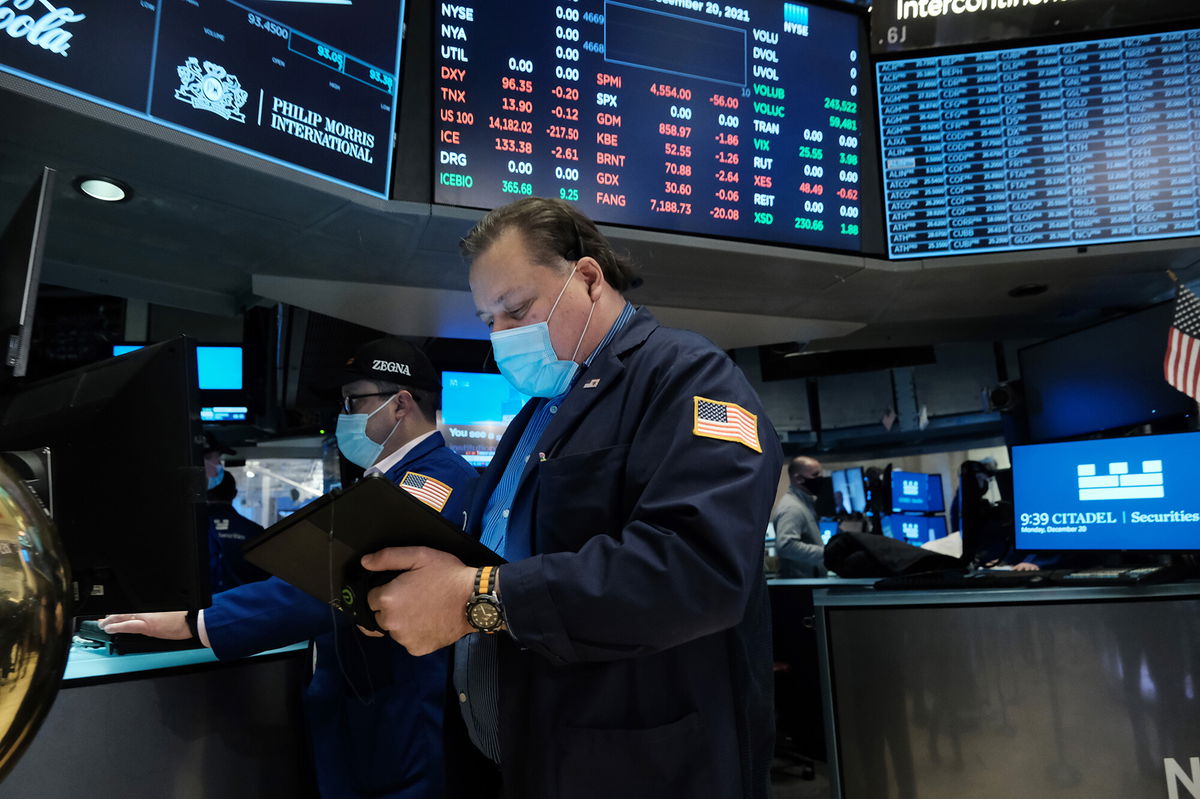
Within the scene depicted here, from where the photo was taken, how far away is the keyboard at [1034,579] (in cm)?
259

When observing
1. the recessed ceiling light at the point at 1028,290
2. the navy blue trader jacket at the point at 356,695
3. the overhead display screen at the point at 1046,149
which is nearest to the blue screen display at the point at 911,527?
the recessed ceiling light at the point at 1028,290

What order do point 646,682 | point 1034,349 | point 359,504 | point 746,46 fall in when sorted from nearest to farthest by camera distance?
point 359,504 < point 646,682 < point 746,46 < point 1034,349

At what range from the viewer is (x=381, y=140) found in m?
2.85

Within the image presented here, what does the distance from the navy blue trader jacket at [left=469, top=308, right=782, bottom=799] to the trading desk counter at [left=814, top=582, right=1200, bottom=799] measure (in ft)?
4.96

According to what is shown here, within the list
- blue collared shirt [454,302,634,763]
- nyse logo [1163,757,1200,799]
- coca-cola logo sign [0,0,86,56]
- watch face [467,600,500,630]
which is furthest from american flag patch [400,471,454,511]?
nyse logo [1163,757,1200,799]

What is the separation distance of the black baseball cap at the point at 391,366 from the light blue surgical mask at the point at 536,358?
1.03 metres

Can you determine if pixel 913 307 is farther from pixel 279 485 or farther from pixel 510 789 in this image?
pixel 279 485

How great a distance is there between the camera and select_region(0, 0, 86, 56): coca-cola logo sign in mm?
2078

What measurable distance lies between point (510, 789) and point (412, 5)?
2.64 metres

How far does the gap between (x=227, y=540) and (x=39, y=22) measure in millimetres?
3001

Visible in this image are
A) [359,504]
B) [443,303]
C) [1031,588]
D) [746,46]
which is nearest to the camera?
[359,504]

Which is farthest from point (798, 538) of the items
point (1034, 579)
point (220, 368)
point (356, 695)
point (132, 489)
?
point (132, 489)

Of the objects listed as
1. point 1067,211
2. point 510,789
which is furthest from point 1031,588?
point 510,789

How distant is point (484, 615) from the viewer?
4.00 ft
